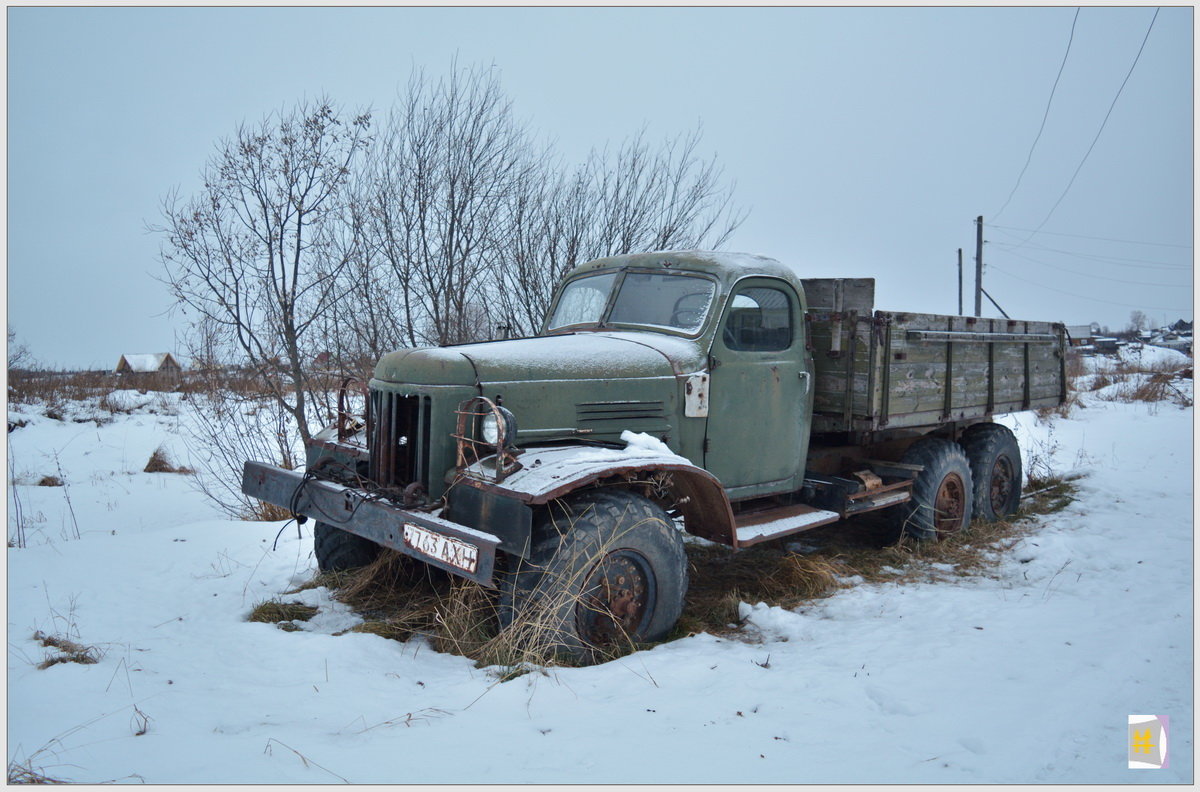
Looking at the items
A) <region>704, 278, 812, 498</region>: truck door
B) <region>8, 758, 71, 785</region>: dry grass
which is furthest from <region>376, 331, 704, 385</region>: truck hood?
<region>8, 758, 71, 785</region>: dry grass

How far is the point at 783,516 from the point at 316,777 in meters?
3.24

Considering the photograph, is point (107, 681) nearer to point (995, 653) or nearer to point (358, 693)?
point (358, 693)

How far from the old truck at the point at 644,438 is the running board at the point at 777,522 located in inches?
0.7

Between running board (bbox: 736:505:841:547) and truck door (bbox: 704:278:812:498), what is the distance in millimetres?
155

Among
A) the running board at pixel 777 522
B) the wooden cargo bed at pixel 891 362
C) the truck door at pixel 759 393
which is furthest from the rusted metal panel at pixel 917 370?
the running board at pixel 777 522

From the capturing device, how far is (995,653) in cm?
364

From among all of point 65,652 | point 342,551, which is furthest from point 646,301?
point 65,652

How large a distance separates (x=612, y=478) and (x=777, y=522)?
130 centimetres

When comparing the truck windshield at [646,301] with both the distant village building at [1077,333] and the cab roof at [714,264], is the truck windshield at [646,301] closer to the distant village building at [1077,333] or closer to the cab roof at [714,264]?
the cab roof at [714,264]

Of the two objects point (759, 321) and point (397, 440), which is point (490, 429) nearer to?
point (397, 440)

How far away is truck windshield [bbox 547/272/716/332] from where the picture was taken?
15.5 ft

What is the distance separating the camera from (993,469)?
679 centimetres

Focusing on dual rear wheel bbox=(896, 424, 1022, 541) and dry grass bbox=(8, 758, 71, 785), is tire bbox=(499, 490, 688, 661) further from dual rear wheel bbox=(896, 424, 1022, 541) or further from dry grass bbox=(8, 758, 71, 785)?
dual rear wheel bbox=(896, 424, 1022, 541)

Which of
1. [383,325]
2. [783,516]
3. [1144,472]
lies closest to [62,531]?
[383,325]
